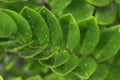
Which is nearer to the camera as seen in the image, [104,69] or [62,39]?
[62,39]

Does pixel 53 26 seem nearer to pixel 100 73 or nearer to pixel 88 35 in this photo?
pixel 88 35

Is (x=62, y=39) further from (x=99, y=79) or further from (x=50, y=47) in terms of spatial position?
(x=99, y=79)

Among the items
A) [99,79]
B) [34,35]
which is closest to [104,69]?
[99,79]

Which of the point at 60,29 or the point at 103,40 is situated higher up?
the point at 60,29

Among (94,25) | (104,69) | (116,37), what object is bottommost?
(104,69)

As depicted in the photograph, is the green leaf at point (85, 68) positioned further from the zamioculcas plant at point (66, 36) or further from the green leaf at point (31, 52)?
the green leaf at point (31, 52)

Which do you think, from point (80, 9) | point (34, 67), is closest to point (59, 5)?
point (80, 9)
